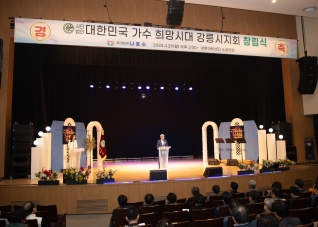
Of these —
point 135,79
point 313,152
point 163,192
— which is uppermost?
point 135,79

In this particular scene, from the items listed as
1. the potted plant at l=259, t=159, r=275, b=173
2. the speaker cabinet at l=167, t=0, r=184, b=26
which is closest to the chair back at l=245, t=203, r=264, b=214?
the potted plant at l=259, t=159, r=275, b=173

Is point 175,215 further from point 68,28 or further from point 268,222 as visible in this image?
point 68,28

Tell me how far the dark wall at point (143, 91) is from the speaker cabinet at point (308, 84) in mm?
1481

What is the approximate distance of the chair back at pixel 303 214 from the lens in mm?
3645

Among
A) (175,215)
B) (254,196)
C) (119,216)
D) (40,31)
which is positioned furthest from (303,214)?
(40,31)

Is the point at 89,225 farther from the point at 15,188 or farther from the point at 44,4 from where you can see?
the point at 44,4

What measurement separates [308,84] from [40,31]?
10187 millimetres

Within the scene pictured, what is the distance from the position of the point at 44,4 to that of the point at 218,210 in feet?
28.6

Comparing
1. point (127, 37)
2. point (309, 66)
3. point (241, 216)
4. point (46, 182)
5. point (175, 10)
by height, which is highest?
→ point (175, 10)

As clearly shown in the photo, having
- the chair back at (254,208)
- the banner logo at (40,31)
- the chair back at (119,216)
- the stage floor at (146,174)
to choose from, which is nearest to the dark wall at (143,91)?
the stage floor at (146,174)

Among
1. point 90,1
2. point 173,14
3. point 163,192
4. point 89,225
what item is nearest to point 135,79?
point 90,1

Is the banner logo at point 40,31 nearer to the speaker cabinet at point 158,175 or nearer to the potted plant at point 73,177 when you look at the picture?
the potted plant at point 73,177

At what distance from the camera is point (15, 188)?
23.6ft

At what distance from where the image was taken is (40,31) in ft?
22.7
